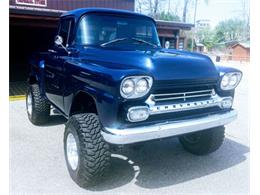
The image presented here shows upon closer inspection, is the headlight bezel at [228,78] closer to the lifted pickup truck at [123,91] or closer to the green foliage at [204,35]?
the lifted pickup truck at [123,91]

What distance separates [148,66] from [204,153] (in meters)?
1.85

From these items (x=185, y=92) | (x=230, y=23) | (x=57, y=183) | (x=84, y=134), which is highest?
(x=230, y=23)

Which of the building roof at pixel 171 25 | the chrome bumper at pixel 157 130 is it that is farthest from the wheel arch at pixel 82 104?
the building roof at pixel 171 25

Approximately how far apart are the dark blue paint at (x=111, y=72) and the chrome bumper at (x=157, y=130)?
0.41 ft

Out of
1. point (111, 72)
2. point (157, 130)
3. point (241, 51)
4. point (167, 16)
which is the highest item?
point (167, 16)

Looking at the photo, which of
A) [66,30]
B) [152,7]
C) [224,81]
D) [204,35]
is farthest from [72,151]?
[204,35]

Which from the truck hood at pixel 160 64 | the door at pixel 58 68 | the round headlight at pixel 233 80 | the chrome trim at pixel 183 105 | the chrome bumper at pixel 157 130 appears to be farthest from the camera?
the door at pixel 58 68

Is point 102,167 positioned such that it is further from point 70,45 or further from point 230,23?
point 230,23

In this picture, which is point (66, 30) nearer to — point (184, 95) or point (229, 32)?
point (184, 95)

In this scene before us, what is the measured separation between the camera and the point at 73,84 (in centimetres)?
358

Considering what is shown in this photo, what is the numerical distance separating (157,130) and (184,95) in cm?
60

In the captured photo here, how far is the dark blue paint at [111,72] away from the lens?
2807mm

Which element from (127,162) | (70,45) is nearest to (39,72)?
(70,45)

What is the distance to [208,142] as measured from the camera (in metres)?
4.01
